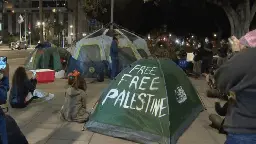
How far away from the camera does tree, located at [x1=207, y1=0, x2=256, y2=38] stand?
18156 millimetres

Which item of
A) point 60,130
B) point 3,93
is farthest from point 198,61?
point 3,93

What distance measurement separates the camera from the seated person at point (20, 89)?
26.0ft

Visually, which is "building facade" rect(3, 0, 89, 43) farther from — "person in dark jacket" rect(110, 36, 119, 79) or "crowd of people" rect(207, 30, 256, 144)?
"crowd of people" rect(207, 30, 256, 144)

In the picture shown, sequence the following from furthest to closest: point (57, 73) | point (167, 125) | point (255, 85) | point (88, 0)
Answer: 1. point (88, 0)
2. point (57, 73)
3. point (167, 125)
4. point (255, 85)

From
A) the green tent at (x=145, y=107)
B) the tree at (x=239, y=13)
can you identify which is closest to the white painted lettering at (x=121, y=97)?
the green tent at (x=145, y=107)

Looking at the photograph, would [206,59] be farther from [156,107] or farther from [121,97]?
[156,107]

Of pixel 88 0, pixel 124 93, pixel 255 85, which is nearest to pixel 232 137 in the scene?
pixel 255 85

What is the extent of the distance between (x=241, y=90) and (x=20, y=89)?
6300mm

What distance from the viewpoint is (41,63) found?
47.7ft

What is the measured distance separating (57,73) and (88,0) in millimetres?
10879

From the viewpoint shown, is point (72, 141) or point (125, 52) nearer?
point (72, 141)

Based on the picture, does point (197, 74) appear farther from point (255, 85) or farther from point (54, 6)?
point (54, 6)

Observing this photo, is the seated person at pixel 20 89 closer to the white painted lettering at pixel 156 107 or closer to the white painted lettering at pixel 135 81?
the white painted lettering at pixel 135 81

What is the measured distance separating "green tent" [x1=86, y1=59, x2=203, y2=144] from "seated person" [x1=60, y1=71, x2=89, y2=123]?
60 centimetres
